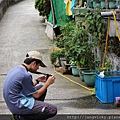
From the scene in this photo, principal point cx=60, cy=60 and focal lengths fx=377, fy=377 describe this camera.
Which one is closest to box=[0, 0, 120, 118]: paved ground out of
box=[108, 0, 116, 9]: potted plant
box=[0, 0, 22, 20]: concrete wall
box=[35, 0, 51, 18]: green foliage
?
box=[0, 0, 22, 20]: concrete wall

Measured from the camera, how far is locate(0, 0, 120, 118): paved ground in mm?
7711

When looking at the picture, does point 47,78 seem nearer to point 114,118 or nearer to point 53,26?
point 114,118

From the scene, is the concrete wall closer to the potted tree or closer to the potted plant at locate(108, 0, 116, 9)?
the potted tree

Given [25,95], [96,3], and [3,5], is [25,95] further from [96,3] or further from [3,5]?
[3,5]

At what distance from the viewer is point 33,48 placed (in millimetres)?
14000

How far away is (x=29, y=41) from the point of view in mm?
15102

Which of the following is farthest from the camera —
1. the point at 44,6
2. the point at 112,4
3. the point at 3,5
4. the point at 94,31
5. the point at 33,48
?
the point at 3,5

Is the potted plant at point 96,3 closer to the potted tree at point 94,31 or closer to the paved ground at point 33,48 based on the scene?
the potted tree at point 94,31

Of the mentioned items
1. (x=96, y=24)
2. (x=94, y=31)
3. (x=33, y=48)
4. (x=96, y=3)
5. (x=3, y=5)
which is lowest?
(x=33, y=48)

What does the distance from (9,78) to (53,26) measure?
938 centimetres

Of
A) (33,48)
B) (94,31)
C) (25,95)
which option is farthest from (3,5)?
(25,95)

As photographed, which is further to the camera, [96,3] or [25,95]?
[96,3]

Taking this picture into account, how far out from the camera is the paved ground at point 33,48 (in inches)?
304

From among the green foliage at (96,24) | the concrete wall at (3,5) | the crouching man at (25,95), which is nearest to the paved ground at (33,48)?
the concrete wall at (3,5)
